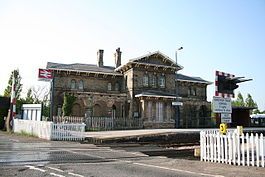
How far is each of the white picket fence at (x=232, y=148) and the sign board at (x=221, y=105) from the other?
1016 mm

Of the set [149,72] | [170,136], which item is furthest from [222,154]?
[149,72]

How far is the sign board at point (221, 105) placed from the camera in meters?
9.77

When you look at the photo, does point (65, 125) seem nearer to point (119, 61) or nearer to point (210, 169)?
point (210, 169)

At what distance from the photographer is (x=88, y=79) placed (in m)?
37.0

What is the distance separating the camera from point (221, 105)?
9.89 m

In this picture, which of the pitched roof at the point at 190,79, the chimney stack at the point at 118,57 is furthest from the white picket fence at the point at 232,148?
the pitched roof at the point at 190,79

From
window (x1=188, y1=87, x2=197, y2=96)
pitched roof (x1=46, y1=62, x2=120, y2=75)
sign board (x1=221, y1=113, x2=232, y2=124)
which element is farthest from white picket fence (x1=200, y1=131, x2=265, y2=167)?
Result: window (x1=188, y1=87, x2=197, y2=96)

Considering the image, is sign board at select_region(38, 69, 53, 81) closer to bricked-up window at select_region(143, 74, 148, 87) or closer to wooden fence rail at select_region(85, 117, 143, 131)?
wooden fence rail at select_region(85, 117, 143, 131)

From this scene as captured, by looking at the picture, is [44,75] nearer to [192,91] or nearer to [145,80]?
[145,80]

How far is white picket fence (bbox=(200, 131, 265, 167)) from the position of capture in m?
9.53

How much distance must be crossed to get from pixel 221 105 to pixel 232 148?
1.67 meters

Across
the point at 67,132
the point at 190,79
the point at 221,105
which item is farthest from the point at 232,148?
the point at 190,79

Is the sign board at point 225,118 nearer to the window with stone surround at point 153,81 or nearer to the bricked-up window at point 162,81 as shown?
the window with stone surround at point 153,81

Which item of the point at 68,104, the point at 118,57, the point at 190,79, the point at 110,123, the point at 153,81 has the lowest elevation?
the point at 110,123
